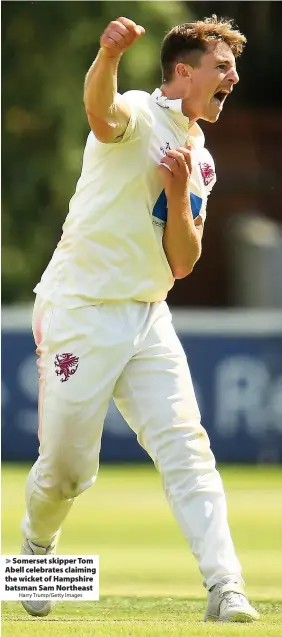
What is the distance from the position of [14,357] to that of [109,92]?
888 cm

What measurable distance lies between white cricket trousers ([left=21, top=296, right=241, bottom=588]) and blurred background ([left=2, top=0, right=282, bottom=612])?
2.64ft

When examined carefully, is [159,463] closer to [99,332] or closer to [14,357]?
[99,332]

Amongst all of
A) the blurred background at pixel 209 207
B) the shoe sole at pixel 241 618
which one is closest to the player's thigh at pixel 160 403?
the shoe sole at pixel 241 618

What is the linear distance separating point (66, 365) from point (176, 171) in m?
0.80

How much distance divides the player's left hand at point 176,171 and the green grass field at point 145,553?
→ 4.99ft

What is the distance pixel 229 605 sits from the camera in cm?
534

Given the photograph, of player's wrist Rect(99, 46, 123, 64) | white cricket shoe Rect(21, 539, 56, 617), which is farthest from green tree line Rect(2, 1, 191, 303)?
player's wrist Rect(99, 46, 123, 64)

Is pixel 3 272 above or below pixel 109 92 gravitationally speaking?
below

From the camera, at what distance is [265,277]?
22.5 m

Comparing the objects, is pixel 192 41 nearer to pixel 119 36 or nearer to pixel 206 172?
pixel 206 172

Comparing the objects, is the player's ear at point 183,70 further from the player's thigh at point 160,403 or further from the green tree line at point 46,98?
the green tree line at point 46,98

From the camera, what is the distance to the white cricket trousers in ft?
18.2

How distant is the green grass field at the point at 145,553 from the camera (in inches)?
207

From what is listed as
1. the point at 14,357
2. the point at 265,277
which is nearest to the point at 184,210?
the point at 14,357
